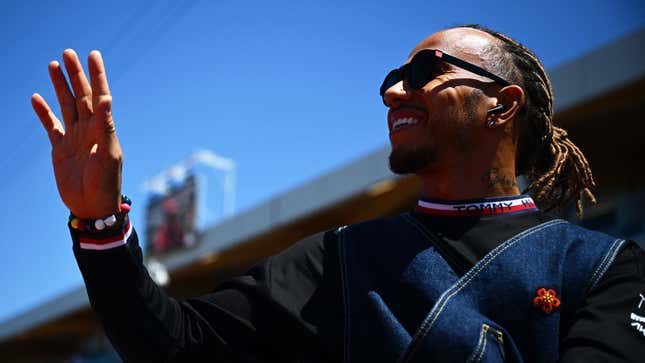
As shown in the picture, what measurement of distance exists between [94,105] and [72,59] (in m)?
0.13

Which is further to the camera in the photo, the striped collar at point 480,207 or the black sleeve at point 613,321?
the striped collar at point 480,207

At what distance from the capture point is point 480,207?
2334mm

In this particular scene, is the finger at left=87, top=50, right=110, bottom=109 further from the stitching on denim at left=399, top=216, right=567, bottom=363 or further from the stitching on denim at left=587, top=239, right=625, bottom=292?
the stitching on denim at left=587, top=239, right=625, bottom=292

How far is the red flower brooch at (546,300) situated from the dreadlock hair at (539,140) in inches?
29.0

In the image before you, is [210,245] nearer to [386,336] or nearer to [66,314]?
[66,314]

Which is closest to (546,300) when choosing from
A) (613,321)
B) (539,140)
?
(613,321)

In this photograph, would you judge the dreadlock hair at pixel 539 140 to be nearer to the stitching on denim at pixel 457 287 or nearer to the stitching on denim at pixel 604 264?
the stitching on denim at pixel 457 287

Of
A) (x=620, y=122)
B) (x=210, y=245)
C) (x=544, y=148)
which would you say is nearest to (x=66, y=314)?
(x=210, y=245)

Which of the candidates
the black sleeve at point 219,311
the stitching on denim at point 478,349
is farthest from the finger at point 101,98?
the stitching on denim at point 478,349

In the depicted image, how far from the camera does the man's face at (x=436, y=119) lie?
2.36 m

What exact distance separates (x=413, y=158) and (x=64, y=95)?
40.8 inches

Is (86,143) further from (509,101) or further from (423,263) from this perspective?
(509,101)

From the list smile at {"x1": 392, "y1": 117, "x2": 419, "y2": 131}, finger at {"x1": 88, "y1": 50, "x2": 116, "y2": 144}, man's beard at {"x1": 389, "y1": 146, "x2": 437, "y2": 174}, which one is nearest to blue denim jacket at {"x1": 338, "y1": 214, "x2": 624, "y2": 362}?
man's beard at {"x1": 389, "y1": 146, "x2": 437, "y2": 174}

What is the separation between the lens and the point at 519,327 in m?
1.95
